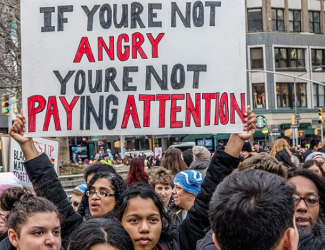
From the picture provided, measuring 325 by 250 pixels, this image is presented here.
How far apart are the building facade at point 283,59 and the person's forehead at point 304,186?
3689cm

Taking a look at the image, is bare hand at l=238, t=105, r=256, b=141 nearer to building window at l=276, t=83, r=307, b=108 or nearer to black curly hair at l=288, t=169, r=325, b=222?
black curly hair at l=288, t=169, r=325, b=222

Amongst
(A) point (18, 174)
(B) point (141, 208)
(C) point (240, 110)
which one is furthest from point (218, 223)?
(A) point (18, 174)

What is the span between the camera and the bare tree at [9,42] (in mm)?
14117

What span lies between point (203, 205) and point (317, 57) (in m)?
42.4

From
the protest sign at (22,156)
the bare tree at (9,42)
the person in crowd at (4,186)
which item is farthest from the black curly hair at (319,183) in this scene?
the bare tree at (9,42)

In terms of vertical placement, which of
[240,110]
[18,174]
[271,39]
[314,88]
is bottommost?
[18,174]

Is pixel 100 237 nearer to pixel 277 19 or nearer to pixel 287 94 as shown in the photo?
pixel 287 94

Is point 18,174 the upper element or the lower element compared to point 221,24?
lower

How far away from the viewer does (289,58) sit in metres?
41.1

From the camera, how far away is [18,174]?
633cm

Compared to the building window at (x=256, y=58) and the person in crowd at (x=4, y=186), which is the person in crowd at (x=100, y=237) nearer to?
the person in crowd at (x=4, y=186)

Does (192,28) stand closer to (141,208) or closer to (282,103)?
(141,208)

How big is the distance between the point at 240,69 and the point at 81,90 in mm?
1283

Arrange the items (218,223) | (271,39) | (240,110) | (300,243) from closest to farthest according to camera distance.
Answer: (218,223) → (300,243) → (240,110) → (271,39)
